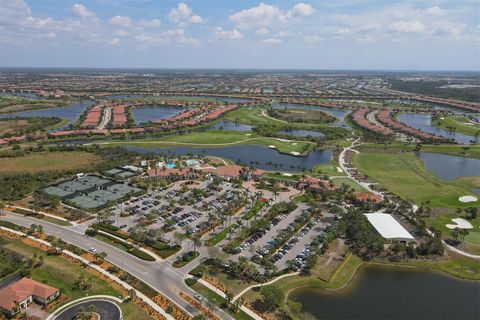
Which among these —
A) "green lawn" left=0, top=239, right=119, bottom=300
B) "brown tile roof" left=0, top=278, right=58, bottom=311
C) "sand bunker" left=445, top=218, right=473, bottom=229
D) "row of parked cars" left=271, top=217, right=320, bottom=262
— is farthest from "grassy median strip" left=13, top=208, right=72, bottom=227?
"sand bunker" left=445, top=218, right=473, bottom=229

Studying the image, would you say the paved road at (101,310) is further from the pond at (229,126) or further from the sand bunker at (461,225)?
the pond at (229,126)

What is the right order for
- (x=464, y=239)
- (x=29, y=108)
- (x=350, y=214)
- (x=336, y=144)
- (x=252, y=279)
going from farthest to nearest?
(x=29, y=108), (x=336, y=144), (x=350, y=214), (x=464, y=239), (x=252, y=279)

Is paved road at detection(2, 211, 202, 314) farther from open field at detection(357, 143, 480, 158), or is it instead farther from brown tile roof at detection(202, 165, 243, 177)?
open field at detection(357, 143, 480, 158)

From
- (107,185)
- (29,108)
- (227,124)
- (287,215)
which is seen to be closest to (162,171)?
(107,185)

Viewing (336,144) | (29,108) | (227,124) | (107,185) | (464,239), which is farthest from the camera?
(29,108)

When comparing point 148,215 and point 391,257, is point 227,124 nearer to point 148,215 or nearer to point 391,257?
point 148,215

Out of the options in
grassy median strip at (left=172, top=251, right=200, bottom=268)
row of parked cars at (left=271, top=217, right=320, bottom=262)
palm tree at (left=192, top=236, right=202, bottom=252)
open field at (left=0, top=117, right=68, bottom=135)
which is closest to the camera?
grassy median strip at (left=172, top=251, right=200, bottom=268)
